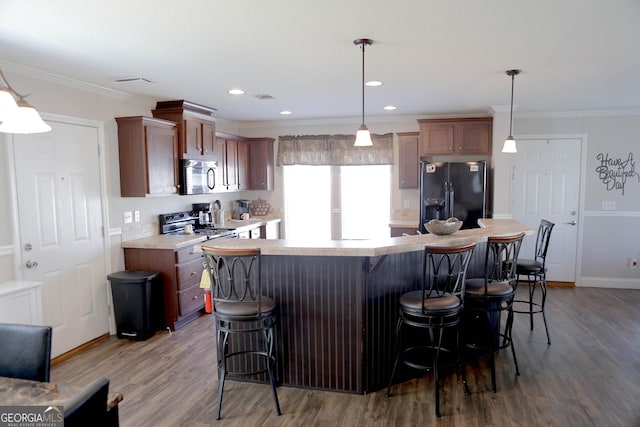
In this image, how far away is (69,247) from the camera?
12.5 ft

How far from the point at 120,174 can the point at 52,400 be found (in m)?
3.20

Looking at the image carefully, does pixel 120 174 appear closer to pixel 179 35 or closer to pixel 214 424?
pixel 179 35

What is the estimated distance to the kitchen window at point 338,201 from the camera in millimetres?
6445

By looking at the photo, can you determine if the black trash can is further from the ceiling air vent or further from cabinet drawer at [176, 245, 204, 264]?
the ceiling air vent

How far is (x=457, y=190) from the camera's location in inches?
216

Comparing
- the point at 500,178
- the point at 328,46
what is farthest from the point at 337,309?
the point at 500,178

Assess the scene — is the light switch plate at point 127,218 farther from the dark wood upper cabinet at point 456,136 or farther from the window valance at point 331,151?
the dark wood upper cabinet at point 456,136

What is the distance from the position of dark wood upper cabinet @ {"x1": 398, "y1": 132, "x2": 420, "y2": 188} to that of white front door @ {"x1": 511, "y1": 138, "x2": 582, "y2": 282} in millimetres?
1370

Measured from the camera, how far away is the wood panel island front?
2916 mm

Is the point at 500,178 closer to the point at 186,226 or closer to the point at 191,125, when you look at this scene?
the point at 191,125

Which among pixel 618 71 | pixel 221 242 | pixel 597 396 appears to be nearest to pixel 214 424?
pixel 221 242

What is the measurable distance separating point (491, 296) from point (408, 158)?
3279 millimetres

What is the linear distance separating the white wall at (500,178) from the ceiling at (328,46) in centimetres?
32

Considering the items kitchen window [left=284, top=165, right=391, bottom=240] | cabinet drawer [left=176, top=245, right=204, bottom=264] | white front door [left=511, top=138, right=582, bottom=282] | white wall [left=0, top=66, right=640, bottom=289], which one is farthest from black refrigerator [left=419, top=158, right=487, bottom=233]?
cabinet drawer [left=176, top=245, right=204, bottom=264]
